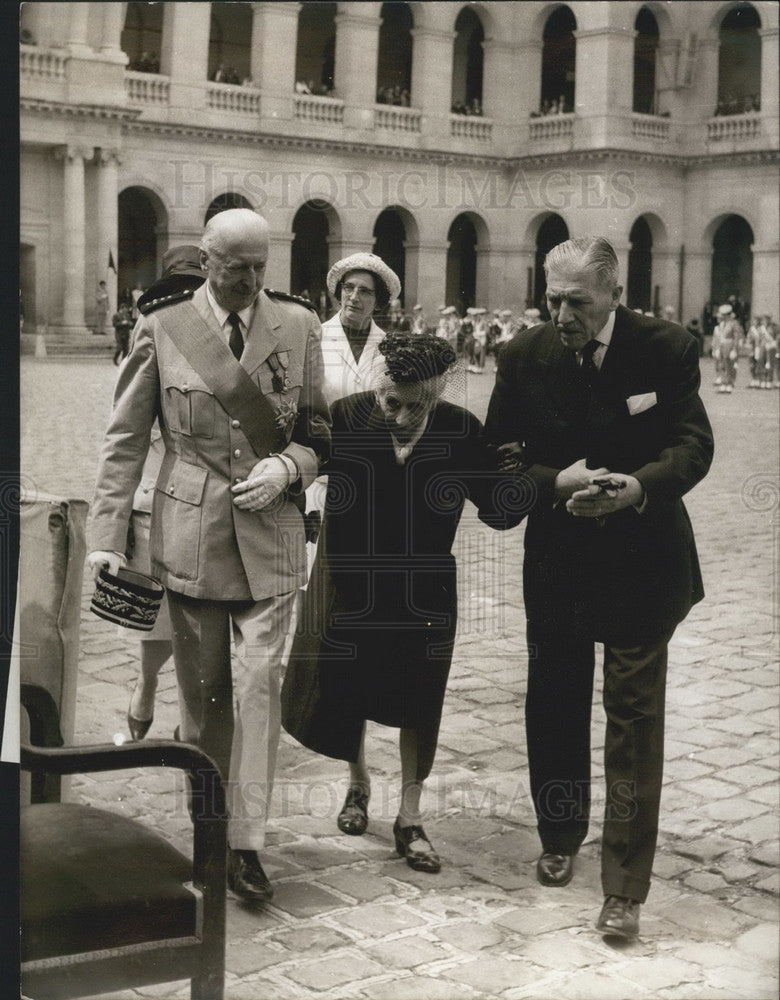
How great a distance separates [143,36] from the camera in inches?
162

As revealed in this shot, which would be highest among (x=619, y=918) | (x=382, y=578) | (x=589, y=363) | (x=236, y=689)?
(x=589, y=363)

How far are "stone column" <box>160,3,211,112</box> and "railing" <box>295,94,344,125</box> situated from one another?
25 centimetres

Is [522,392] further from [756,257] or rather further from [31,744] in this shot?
[31,744]

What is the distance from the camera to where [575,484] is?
4555 mm

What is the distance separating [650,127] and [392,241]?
0.74m

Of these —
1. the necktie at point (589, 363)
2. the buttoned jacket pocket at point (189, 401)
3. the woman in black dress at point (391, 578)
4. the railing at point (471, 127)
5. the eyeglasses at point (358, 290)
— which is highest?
the railing at point (471, 127)

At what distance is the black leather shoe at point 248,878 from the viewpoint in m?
4.76

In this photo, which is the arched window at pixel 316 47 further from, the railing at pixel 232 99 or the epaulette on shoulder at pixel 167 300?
the epaulette on shoulder at pixel 167 300

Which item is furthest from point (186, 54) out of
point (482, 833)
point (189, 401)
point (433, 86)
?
point (482, 833)

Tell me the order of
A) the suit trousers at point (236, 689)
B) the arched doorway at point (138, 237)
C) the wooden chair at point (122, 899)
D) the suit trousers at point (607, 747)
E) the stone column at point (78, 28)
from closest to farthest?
1. the wooden chair at point (122, 899)
2. the stone column at point (78, 28)
3. the arched doorway at point (138, 237)
4. the suit trousers at point (607, 747)
5. the suit trousers at point (236, 689)

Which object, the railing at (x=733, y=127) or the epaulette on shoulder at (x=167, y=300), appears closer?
the railing at (x=733, y=127)

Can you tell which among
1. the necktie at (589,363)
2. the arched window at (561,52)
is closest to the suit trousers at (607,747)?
the necktie at (589,363)

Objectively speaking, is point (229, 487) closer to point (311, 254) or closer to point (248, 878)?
point (311, 254)

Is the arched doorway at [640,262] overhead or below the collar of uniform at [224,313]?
overhead
